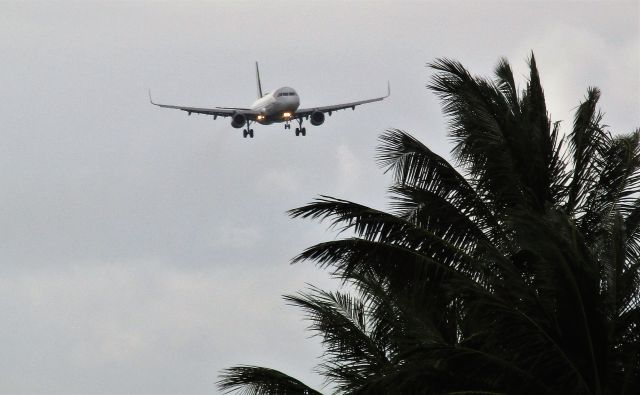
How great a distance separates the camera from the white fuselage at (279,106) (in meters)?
90.4

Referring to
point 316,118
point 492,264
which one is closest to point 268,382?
point 492,264

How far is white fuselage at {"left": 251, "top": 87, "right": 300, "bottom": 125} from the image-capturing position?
9038 centimetres

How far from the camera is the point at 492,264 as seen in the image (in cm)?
1830

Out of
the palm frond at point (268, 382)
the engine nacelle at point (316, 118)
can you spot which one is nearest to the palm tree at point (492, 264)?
the palm frond at point (268, 382)

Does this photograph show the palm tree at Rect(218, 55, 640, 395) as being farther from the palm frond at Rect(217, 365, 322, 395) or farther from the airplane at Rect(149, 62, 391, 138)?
the airplane at Rect(149, 62, 391, 138)

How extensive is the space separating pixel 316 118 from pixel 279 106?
283cm

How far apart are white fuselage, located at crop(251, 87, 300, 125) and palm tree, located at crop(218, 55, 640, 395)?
68739 mm

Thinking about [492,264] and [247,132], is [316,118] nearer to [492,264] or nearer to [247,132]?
[247,132]

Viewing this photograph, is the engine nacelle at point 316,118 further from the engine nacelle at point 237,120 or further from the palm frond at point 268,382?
the palm frond at point 268,382

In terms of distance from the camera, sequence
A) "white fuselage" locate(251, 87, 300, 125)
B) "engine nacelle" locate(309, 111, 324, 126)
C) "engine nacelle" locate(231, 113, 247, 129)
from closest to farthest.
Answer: "engine nacelle" locate(309, 111, 324, 126)
"engine nacelle" locate(231, 113, 247, 129)
"white fuselage" locate(251, 87, 300, 125)

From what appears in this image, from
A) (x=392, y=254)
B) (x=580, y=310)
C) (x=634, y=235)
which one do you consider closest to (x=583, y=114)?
(x=634, y=235)

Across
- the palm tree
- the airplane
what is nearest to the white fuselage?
the airplane

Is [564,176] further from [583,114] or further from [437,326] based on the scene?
[437,326]

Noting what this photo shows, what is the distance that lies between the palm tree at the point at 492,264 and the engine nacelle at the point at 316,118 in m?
67.3
